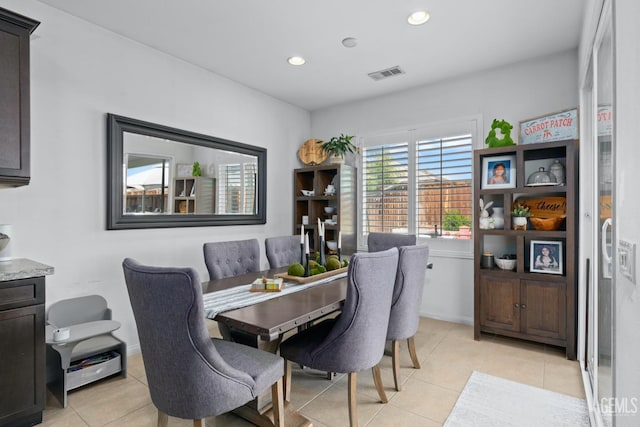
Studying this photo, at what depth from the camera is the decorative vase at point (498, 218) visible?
3.37 m

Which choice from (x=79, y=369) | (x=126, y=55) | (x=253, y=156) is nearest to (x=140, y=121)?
(x=126, y=55)

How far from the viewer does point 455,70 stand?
11.9 ft

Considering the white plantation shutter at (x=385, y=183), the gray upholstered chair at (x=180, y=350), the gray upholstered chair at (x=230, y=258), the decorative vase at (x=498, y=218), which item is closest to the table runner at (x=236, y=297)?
the gray upholstered chair at (x=180, y=350)

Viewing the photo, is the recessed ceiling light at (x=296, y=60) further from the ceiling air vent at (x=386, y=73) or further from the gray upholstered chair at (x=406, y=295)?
the gray upholstered chair at (x=406, y=295)

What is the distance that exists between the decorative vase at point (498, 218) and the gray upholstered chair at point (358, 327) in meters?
1.93

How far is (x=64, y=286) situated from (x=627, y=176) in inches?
132

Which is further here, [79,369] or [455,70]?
[455,70]

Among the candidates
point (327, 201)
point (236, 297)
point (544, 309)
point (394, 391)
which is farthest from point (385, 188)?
point (236, 297)

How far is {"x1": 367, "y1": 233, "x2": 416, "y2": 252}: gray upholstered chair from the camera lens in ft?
11.3

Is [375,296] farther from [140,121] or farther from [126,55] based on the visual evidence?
[126,55]

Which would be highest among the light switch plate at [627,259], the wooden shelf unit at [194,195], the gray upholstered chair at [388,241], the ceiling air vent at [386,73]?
the ceiling air vent at [386,73]

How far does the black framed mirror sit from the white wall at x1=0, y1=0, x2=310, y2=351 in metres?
0.09

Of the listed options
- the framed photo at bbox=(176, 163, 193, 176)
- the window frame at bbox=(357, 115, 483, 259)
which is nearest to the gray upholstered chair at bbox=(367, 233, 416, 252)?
the window frame at bbox=(357, 115, 483, 259)

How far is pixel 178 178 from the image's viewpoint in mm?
3359
